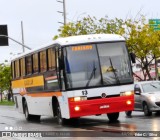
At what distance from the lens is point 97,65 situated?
1830 centimetres

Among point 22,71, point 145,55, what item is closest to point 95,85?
point 22,71

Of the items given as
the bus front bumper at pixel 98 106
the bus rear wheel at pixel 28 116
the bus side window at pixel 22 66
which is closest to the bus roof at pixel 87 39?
the bus front bumper at pixel 98 106

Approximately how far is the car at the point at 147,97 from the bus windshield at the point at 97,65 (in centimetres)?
443

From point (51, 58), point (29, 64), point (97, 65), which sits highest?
point (51, 58)

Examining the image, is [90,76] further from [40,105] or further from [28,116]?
[28,116]

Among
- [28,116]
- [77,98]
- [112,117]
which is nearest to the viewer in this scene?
[77,98]

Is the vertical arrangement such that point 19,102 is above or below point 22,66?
below

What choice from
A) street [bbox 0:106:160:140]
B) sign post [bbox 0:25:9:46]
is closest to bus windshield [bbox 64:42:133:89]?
street [bbox 0:106:160:140]

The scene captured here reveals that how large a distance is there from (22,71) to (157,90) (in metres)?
6.45

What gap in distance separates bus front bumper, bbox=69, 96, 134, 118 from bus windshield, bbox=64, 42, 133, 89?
55 centimetres

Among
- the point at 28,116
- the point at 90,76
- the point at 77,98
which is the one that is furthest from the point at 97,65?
the point at 28,116

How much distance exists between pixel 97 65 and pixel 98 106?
56.1 inches

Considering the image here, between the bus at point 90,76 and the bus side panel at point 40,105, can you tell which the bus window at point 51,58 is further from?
the bus side panel at point 40,105

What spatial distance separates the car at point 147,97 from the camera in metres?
22.6
